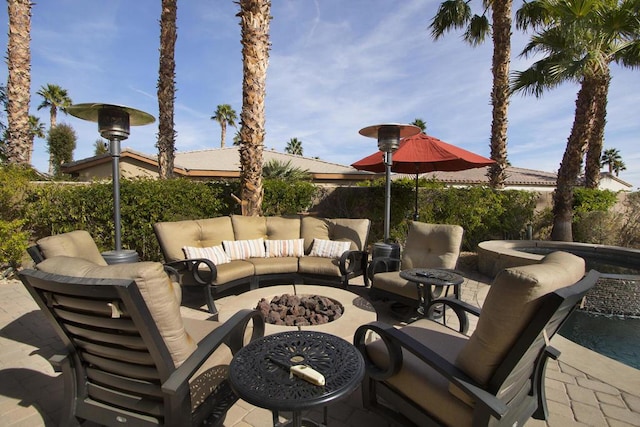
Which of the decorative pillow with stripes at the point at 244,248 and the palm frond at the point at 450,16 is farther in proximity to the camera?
the palm frond at the point at 450,16

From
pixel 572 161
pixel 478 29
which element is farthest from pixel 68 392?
pixel 478 29

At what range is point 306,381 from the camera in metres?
1.48

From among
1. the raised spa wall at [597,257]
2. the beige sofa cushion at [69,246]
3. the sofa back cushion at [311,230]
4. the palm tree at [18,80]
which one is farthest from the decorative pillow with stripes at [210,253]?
the palm tree at [18,80]

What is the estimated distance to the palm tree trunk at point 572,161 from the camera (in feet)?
26.1

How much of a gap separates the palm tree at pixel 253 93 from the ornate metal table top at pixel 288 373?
4.52m

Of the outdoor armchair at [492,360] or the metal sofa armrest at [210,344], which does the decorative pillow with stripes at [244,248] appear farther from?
the outdoor armchair at [492,360]

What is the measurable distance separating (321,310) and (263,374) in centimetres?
167

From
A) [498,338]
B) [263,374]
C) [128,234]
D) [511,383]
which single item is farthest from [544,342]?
[128,234]

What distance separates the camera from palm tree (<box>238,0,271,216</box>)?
19.0 feet

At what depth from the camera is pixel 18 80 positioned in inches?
279

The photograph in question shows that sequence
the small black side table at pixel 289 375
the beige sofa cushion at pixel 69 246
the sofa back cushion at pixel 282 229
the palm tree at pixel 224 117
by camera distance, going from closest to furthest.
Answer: the small black side table at pixel 289 375
the beige sofa cushion at pixel 69 246
the sofa back cushion at pixel 282 229
the palm tree at pixel 224 117

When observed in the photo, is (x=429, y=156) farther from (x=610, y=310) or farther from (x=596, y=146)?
(x=596, y=146)

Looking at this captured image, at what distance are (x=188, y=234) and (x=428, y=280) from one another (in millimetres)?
3432

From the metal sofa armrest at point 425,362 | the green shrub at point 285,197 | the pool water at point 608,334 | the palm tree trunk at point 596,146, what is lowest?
the pool water at point 608,334
